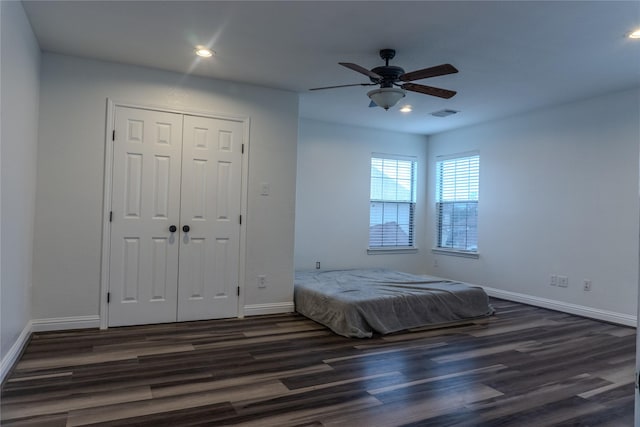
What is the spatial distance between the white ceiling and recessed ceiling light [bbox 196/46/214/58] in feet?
0.25

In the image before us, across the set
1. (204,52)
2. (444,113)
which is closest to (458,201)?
(444,113)

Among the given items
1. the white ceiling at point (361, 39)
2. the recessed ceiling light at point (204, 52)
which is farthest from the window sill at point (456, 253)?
the recessed ceiling light at point (204, 52)

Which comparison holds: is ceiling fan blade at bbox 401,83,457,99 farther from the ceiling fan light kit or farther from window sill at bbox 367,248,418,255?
window sill at bbox 367,248,418,255

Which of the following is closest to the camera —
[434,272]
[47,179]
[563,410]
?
[563,410]

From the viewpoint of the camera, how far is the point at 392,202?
6.81 m

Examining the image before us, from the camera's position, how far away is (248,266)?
4465 mm

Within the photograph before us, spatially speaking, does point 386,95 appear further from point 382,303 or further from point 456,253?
point 456,253

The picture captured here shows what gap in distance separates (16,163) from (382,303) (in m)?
3.16

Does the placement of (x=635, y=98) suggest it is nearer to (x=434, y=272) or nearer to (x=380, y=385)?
(x=434, y=272)

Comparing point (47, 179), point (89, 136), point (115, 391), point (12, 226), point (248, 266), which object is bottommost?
point (115, 391)

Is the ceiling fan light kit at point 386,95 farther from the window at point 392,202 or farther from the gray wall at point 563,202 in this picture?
the window at point 392,202

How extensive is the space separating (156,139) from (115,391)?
A: 2392 millimetres

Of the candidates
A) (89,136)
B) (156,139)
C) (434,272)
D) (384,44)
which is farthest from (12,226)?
(434,272)

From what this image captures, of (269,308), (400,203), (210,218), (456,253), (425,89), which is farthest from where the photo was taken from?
(400,203)
